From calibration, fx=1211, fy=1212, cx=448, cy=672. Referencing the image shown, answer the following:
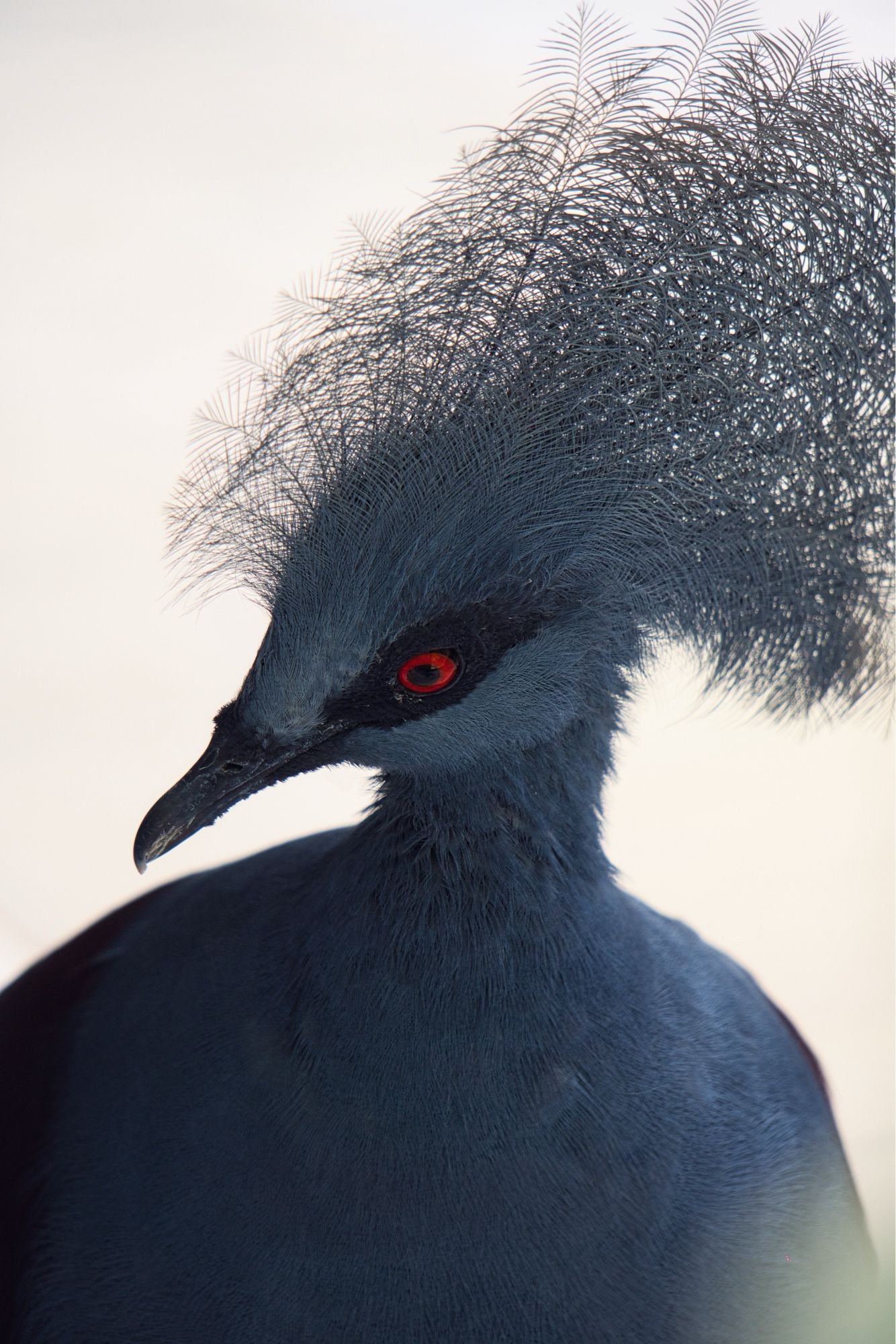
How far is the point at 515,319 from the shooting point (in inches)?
35.9

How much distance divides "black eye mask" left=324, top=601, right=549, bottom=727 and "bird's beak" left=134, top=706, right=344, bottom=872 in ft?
0.11

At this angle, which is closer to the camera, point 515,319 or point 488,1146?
point 515,319

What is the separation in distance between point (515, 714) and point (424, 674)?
9 cm

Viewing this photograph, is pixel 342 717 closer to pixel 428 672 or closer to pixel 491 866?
pixel 428 672

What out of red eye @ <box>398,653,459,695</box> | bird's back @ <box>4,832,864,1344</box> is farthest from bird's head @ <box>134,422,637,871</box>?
bird's back @ <box>4,832,864,1344</box>

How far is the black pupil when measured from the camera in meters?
0.93

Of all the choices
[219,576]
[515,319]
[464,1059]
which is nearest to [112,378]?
[219,576]

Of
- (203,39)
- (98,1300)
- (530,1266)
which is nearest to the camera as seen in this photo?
(530,1266)

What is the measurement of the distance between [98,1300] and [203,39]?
1579 millimetres

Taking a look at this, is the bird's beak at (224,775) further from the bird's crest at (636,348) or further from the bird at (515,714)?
the bird's crest at (636,348)

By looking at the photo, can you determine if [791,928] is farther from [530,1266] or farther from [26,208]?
[26,208]

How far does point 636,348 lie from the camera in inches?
35.3

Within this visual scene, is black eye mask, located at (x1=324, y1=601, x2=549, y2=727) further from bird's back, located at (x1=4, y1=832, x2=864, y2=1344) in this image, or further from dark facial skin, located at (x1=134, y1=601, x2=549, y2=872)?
bird's back, located at (x1=4, y1=832, x2=864, y2=1344)

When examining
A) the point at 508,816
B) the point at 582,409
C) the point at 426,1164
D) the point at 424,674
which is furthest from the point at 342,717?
the point at 426,1164
